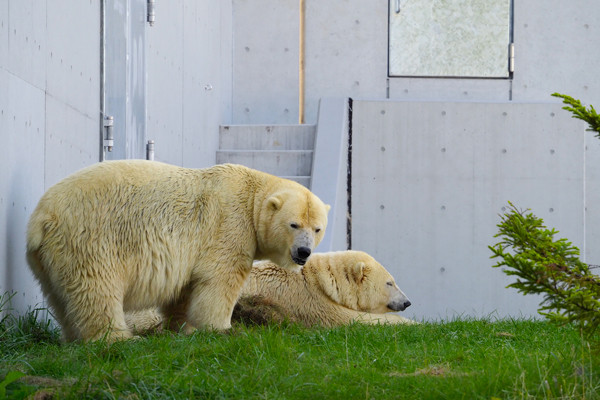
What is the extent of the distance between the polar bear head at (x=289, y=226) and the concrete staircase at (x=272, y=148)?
4.60 m

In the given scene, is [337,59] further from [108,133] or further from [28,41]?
[28,41]

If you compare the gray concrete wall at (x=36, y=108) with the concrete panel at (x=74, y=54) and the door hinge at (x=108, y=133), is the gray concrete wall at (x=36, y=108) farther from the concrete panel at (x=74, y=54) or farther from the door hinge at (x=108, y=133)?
the door hinge at (x=108, y=133)

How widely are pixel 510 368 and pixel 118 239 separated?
7.18 ft

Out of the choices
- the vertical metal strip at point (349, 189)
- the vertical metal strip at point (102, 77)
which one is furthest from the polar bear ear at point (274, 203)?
the vertical metal strip at point (349, 189)

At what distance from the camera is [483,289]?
10.9 metres

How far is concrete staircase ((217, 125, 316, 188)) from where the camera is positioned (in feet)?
35.0

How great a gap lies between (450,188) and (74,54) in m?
6.11

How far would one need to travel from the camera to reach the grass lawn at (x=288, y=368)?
3.22 m

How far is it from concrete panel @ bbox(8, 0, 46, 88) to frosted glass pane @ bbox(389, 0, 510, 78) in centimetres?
850

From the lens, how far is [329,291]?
21.1 feet

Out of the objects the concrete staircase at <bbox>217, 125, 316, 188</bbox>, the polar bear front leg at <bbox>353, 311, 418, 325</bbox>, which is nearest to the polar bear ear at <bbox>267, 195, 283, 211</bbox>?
the polar bear front leg at <bbox>353, 311, 418, 325</bbox>

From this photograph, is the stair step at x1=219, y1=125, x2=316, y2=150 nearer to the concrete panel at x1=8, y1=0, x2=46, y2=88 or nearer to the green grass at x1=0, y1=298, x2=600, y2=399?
the concrete panel at x1=8, y1=0, x2=46, y2=88

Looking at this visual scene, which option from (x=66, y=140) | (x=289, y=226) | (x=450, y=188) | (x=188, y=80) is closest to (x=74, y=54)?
(x=66, y=140)

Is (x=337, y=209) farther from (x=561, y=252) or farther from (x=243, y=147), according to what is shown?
(x=561, y=252)
